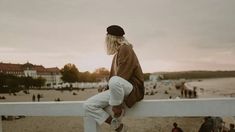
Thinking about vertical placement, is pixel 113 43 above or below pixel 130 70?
above

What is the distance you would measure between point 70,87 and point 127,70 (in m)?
86.1

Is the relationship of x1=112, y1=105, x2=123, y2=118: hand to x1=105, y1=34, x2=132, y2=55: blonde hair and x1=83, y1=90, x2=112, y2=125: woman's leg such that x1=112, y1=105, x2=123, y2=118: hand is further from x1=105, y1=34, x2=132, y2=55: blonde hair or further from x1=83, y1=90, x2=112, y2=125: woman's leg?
x1=105, y1=34, x2=132, y2=55: blonde hair

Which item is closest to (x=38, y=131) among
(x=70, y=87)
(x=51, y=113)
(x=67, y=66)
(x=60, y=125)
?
(x=60, y=125)

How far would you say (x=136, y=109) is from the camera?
116 inches

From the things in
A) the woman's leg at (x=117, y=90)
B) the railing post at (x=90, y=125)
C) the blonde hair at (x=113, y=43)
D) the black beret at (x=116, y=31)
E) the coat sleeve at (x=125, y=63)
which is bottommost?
the railing post at (x=90, y=125)

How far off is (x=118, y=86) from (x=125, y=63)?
21cm

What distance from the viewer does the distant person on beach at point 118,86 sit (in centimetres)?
286

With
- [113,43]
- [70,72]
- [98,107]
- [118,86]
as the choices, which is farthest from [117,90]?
[70,72]

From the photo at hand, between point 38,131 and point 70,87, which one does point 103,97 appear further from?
point 70,87

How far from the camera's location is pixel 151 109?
2895 millimetres

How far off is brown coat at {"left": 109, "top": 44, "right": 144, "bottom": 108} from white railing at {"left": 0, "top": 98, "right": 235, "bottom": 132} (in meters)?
0.08

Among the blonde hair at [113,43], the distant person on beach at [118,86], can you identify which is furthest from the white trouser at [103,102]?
the blonde hair at [113,43]

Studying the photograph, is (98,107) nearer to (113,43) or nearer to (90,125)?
(90,125)

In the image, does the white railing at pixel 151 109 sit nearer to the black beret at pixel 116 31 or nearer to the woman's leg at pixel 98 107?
the woman's leg at pixel 98 107
